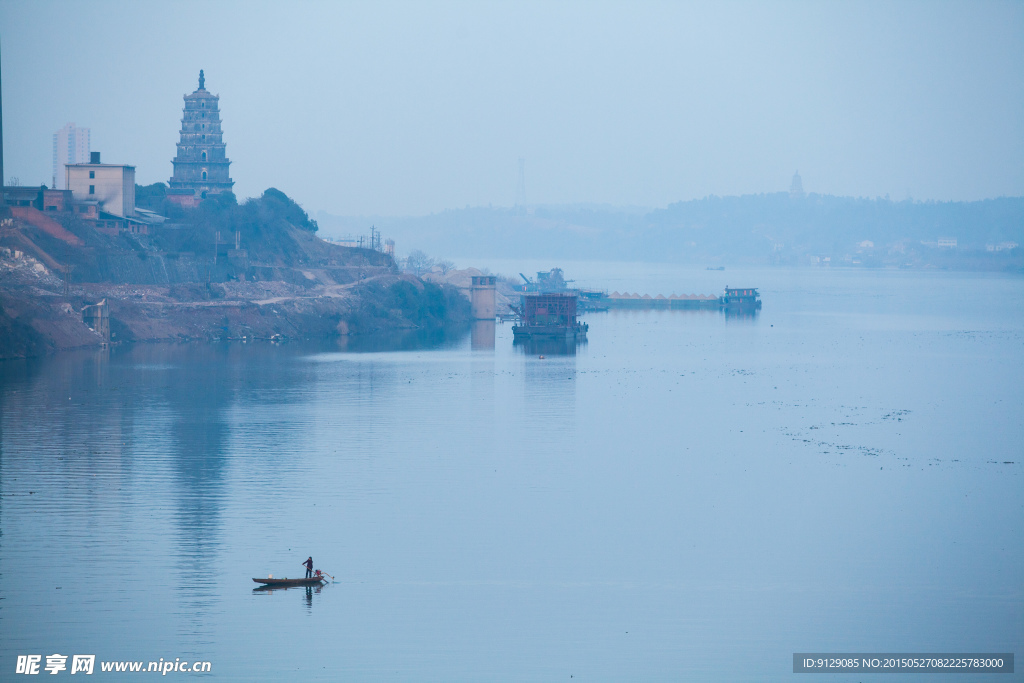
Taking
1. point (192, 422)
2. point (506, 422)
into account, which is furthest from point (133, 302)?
point (506, 422)

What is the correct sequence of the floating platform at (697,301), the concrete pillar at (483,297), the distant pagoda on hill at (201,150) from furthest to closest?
the floating platform at (697,301) < the concrete pillar at (483,297) < the distant pagoda on hill at (201,150)

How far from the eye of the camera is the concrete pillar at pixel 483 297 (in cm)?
9719

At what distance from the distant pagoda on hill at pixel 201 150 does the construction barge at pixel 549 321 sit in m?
32.0

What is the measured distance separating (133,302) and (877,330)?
2299 inches

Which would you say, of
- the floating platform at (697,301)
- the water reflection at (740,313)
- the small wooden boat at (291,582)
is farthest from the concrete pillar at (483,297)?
the small wooden boat at (291,582)

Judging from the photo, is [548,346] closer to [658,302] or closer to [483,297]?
[483,297]

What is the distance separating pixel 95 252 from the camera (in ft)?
225

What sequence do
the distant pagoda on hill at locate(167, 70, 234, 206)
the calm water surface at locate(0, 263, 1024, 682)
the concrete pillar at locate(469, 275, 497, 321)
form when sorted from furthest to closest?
the concrete pillar at locate(469, 275, 497, 321)
the distant pagoda on hill at locate(167, 70, 234, 206)
the calm water surface at locate(0, 263, 1024, 682)

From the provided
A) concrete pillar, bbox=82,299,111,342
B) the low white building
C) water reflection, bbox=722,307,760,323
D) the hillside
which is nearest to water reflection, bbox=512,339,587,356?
the hillside

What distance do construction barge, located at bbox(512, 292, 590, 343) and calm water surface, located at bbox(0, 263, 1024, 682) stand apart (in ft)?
77.5

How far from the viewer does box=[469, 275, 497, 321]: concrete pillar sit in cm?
9719

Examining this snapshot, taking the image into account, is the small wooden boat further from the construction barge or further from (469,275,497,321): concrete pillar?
(469,275,497,321): concrete pillar

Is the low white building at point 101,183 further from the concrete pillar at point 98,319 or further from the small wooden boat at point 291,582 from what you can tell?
the small wooden boat at point 291,582

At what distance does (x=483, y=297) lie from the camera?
97.7 meters
